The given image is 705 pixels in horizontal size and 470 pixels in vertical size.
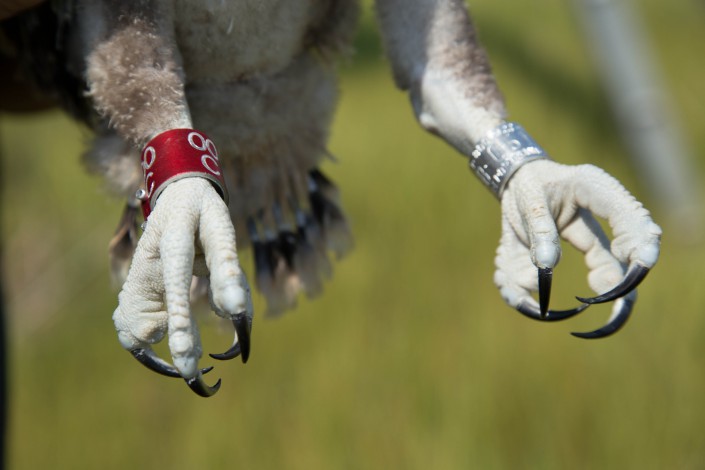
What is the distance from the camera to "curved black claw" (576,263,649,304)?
20.9 inches

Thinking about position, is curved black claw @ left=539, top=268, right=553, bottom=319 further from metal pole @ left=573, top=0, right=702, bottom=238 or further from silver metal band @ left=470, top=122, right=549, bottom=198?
metal pole @ left=573, top=0, right=702, bottom=238

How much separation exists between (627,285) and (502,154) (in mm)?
127

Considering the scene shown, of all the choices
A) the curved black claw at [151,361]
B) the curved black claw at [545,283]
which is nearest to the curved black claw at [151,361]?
the curved black claw at [151,361]

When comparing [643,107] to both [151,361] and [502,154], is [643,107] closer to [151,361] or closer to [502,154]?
[502,154]

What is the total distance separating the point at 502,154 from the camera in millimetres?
584

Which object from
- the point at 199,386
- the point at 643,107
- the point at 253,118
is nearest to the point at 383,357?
the point at 253,118

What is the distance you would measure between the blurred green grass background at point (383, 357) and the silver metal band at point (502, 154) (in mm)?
388

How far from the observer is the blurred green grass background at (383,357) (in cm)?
128

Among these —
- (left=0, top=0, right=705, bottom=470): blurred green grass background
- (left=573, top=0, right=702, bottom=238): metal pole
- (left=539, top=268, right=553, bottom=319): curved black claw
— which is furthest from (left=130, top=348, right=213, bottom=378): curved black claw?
(left=573, top=0, right=702, bottom=238): metal pole

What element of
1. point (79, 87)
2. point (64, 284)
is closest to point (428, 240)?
point (64, 284)

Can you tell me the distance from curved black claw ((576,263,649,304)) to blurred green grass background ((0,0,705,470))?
0.47 m

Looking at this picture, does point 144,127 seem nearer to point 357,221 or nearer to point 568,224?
point 568,224

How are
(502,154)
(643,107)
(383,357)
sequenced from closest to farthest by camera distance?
(502,154) → (383,357) → (643,107)

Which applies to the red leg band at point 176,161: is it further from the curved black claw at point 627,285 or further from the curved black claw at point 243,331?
the curved black claw at point 627,285
